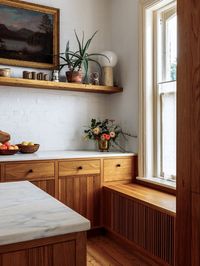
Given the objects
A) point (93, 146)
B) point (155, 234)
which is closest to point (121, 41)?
point (93, 146)

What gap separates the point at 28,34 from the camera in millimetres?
3145

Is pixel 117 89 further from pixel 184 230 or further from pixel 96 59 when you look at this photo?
pixel 184 230

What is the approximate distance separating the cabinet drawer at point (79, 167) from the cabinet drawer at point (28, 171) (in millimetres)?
114

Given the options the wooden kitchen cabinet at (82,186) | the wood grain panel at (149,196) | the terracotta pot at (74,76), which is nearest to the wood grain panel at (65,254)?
the wood grain panel at (149,196)

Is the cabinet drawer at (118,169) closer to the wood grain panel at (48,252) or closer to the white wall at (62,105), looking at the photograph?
the white wall at (62,105)

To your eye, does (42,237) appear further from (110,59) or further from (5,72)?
(110,59)

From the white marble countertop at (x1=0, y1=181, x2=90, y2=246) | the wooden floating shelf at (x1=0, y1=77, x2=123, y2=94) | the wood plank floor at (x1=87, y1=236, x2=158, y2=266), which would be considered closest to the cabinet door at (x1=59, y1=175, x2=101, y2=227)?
the wood plank floor at (x1=87, y1=236, x2=158, y2=266)

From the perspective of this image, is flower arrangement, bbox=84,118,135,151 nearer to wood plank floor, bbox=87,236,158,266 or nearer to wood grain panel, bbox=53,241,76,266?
wood plank floor, bbox=87,236,158,266

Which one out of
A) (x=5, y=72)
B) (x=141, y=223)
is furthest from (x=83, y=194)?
(x=5, y=72)

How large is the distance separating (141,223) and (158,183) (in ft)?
1.60

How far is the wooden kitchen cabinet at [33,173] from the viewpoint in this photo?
2.51 m

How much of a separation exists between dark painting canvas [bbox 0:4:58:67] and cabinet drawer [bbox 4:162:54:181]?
1268 mm

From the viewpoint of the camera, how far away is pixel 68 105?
11.2ft

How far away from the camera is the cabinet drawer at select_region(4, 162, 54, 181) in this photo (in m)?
2.51
